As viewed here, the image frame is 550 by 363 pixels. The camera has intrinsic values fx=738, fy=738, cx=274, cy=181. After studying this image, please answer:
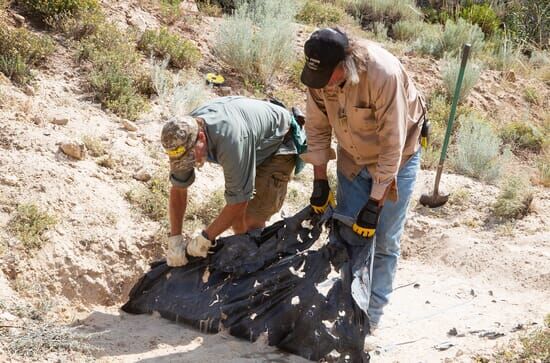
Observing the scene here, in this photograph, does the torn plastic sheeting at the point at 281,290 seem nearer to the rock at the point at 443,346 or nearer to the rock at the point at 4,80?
the rock at the point at 443,346

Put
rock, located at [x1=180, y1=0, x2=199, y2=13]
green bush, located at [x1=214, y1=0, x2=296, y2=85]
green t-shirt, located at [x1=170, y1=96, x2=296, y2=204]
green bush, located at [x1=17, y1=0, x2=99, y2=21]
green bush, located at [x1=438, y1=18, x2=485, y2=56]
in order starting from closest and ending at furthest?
green t-shirt, located at [x1=170, y1=96, x2=296, y2=204]
green bush, located at [x1=17, y1=0, x2=99, y2=21]
green bush, located at [x1=214, y1=0, x2=296, y2=85]
rock, located at [x1=180, y1=0, x2=199, y2=13]
green bush, located at [x1=438, y1=18, x2=485, y2=56]

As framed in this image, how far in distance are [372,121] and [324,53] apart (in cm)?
57

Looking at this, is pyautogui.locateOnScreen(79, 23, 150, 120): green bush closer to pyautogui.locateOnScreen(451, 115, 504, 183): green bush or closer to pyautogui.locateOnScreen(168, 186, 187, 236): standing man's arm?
pyautogui.locateOnScreen(168, 186, 187, 236): standing man's arm

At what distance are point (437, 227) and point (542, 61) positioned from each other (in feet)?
18.2

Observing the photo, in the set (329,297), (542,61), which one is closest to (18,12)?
(329,297)

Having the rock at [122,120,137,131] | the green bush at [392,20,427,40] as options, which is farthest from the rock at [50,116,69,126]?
the green bush at [392,20,427,40]

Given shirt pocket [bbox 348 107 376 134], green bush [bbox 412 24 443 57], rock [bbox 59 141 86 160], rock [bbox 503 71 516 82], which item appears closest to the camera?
shirt pocket [bbox 348 107 376 134]

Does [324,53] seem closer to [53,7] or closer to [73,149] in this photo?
[73,149]

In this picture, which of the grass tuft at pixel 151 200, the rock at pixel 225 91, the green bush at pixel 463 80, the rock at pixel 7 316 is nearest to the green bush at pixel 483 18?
the green bush at pixel 463 80

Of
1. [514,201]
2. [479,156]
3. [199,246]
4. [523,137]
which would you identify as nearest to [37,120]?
[199,246]

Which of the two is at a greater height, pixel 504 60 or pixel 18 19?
pixel 18 19

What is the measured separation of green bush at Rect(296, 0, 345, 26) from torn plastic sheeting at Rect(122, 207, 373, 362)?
6.32 metres

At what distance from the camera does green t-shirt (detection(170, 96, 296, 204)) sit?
4.22 m

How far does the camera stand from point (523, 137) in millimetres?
8672
